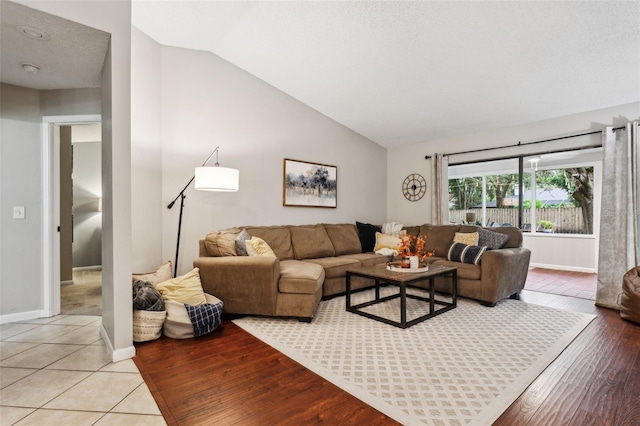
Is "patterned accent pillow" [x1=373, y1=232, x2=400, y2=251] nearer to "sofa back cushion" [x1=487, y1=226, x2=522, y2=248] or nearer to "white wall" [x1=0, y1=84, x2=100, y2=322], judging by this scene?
"sofa back cushion" [x1=487, y1=226, x2=522, y2=248]

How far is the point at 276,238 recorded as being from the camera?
417cm

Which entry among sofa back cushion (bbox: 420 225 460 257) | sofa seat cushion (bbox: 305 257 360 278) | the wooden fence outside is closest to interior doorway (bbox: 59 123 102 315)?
sofa seat cushion (bbox: 305 257 360 278)

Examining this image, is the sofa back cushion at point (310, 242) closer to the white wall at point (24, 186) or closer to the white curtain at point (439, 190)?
the white curtain at point (439, 190)

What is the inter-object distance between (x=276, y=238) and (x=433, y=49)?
2.84 meters

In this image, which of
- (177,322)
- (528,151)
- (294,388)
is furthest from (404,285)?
(528,151)

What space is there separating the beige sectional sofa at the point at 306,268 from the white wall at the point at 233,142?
43 centimetres

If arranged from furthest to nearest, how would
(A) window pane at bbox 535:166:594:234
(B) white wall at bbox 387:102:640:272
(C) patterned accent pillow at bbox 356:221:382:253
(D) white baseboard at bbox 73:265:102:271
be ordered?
1. (A) window pane at bbox 535:166:594:234
2. (D) white baseboard at bbox 73:265:102:271
3. (C) patterned accent pillow at bbox 356:221:382:253
4. (B) white wall at bbox 387:102:640:272

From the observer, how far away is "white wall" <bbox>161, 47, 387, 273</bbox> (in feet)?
12.2

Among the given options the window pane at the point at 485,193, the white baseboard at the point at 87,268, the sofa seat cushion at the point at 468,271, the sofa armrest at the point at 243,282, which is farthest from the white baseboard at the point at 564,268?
the white baseboard at the point at 87,268

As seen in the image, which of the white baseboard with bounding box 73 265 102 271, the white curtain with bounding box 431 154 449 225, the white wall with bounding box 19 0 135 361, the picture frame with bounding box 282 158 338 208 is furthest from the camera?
the white baseboard with bounding box 73 265 102 271

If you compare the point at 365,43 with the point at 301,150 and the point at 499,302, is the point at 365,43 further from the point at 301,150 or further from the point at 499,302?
the point at 499,302

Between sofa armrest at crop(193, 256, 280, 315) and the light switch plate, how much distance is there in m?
1.76

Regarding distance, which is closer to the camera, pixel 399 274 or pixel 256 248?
pixel 399 274

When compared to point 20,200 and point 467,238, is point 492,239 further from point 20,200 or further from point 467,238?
point 20,200
